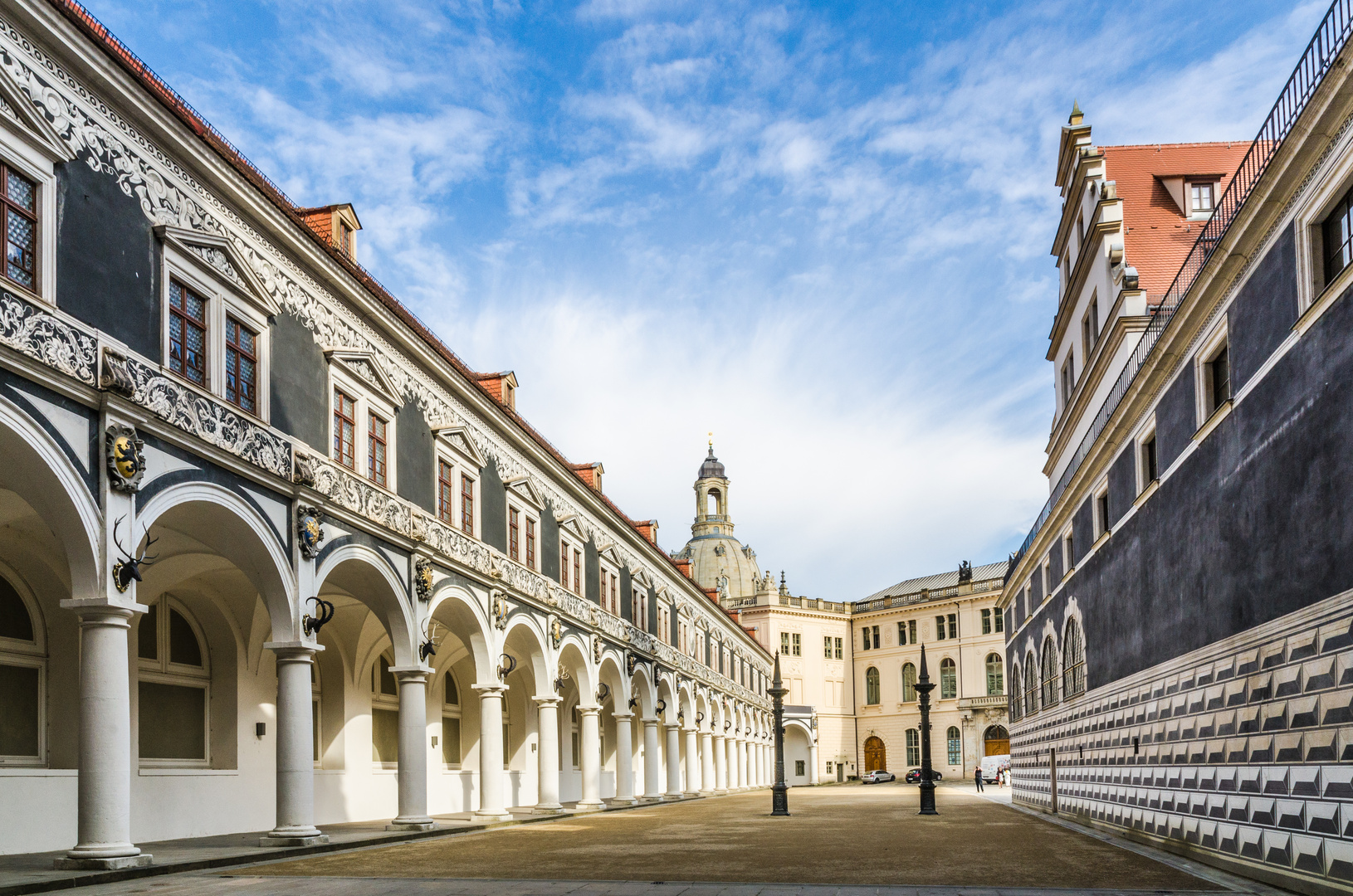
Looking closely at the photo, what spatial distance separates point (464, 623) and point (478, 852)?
831cm

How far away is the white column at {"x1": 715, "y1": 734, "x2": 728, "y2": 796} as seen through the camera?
55.4 metres

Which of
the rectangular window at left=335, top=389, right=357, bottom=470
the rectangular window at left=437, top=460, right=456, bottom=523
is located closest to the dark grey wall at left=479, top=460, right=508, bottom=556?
the rectangular window at left=437, top=460, right=456, bottom=523

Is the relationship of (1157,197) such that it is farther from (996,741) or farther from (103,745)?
(996,741)

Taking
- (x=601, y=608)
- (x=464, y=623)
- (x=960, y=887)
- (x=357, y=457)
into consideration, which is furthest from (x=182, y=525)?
(x=601, y=608)

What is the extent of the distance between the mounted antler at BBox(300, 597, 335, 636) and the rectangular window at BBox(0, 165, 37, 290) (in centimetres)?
688

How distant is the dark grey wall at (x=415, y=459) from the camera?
22.7 m

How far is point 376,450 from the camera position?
21984mm

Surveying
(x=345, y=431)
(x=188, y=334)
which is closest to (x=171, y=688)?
(x=345, y=431)

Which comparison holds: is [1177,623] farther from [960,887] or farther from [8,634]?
→ [8,634]

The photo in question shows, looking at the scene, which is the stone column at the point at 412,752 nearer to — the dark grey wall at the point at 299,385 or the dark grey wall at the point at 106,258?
the dark grey wall at the point at 299,385

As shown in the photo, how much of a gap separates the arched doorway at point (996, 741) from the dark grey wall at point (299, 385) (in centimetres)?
6813

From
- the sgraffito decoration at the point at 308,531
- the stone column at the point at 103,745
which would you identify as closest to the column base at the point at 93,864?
the stone column at the point at 103,745

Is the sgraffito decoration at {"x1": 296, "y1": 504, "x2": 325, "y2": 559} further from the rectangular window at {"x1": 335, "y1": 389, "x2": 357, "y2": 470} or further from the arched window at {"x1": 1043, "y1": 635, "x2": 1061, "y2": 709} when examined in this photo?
the arched window at {"x1": 1043, "y1": 635, "x2": 1061, "y2": 709}

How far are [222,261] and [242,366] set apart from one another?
1.53 meters
